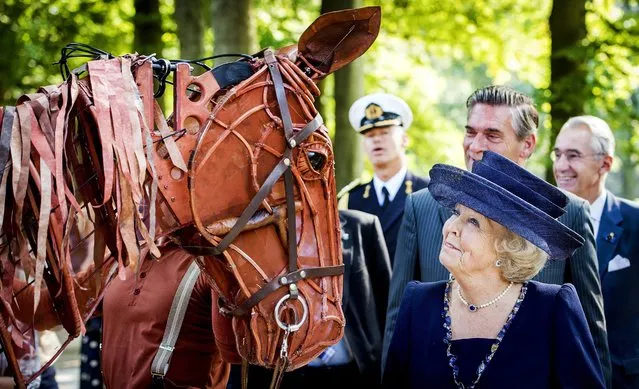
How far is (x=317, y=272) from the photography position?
3221mm

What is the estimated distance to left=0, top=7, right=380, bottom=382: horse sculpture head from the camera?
289cm

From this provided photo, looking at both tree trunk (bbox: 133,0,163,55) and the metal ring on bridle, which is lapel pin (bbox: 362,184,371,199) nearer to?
the metal ring on bridle

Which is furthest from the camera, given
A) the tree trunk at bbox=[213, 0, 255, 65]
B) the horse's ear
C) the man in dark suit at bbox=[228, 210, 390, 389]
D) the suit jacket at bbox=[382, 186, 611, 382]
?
the tree trunk at bbox=[213, 0, 255, 65]

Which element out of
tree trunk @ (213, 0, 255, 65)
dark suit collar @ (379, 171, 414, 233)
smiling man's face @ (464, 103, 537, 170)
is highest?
tree trunk @ (213, 0, 255, 65)

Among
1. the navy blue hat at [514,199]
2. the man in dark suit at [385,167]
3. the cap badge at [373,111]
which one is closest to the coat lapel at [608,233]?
the man in dark suit at [385,167]

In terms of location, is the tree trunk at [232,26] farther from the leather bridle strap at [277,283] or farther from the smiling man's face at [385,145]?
the leather bridle strap at [277,283]

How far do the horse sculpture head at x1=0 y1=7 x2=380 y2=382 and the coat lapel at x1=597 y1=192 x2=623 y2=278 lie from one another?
125 inches

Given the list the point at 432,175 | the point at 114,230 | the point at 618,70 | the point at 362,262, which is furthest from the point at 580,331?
the point at 618,70

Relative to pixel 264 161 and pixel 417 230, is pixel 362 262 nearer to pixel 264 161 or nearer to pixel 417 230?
Answer: pixel 417 230

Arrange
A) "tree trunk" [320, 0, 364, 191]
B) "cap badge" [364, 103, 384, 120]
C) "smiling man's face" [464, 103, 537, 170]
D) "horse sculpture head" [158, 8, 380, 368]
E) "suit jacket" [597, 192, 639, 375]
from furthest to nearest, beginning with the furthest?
"tree trunk" [320, 0, 364, 191], "cap badge" [364, 103, 384, 120], "suit jacket" [597, 192, 639, 375], "smiling man's face" [464, 103, 537, 170], "horse sculpture head" [158, 8, 380, 368]

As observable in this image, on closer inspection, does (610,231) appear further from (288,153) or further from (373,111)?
(288,153)

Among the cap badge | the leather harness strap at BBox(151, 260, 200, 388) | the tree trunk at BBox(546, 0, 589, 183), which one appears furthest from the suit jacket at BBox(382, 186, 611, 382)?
the tree trunk at BBox(546, 0, 589, 183)

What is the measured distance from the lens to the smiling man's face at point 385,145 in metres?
7.27

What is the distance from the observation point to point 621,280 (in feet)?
19.2
